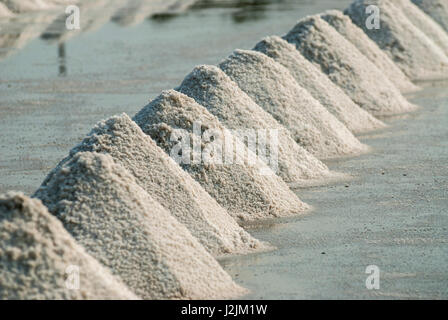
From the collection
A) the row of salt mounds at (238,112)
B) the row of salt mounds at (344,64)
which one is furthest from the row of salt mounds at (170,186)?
the row of salt mounds at (344,64)

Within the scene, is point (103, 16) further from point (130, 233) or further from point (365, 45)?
point (130, 233)

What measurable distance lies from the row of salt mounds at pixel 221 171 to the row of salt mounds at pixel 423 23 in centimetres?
1090

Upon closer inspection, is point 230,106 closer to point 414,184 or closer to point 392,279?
point 414,184

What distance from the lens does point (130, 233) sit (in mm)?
6930

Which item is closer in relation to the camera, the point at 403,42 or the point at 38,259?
the point at 38,259

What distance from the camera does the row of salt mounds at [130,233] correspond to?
6.80 meters

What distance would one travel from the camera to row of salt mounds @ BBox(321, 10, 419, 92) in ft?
53.5

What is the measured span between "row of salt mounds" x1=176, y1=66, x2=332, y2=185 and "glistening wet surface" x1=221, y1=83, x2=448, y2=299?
0.38 metres

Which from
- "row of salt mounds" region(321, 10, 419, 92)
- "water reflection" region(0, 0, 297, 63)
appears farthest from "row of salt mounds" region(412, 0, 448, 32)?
"water reflection" region(0, 0, 297, 63)

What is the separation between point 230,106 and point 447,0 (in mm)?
12671

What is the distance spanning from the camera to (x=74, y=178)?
23.3ft

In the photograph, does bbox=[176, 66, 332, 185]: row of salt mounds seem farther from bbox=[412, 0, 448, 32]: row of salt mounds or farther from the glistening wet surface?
bbox=[412, 0, 448, 32]: row of salt mounds

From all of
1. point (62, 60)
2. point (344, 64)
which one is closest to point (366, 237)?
point (344, 64)

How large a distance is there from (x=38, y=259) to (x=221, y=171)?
3.46 metres
